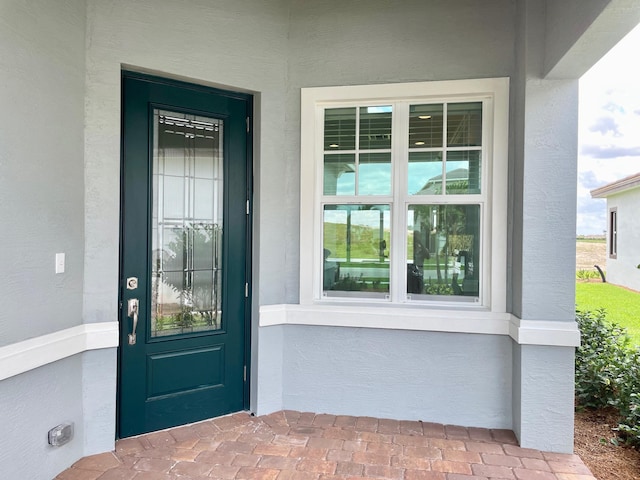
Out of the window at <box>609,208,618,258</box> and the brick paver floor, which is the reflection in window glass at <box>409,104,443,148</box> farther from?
the window at <box>609,208,618,258</box>

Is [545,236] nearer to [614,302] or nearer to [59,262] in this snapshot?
[59,262]

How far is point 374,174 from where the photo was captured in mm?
3297

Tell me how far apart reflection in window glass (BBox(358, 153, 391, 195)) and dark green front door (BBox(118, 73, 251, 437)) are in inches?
35.0

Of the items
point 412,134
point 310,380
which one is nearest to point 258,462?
point 310,380

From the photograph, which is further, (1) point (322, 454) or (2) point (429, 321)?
(2) point (429, 321)

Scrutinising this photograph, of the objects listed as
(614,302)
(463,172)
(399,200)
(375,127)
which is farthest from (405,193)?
(614,302)

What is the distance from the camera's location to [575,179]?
109 inches

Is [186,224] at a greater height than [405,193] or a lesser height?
lesser

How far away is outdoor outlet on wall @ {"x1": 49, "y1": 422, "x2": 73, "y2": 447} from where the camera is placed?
235 cm

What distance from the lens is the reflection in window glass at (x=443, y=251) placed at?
3.19 m

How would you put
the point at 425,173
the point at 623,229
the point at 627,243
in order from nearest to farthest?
the point at 425,173 → the point at 627,243 → the point at 623,229

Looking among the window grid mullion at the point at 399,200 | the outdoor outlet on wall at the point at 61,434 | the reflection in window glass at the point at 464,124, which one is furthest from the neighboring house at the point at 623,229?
the outdoor outlet on wall at the point at 61,434

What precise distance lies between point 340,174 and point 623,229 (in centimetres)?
690

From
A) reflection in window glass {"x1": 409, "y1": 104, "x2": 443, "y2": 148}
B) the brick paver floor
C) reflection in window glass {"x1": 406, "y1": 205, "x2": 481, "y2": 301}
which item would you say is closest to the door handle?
the brick paver floor
